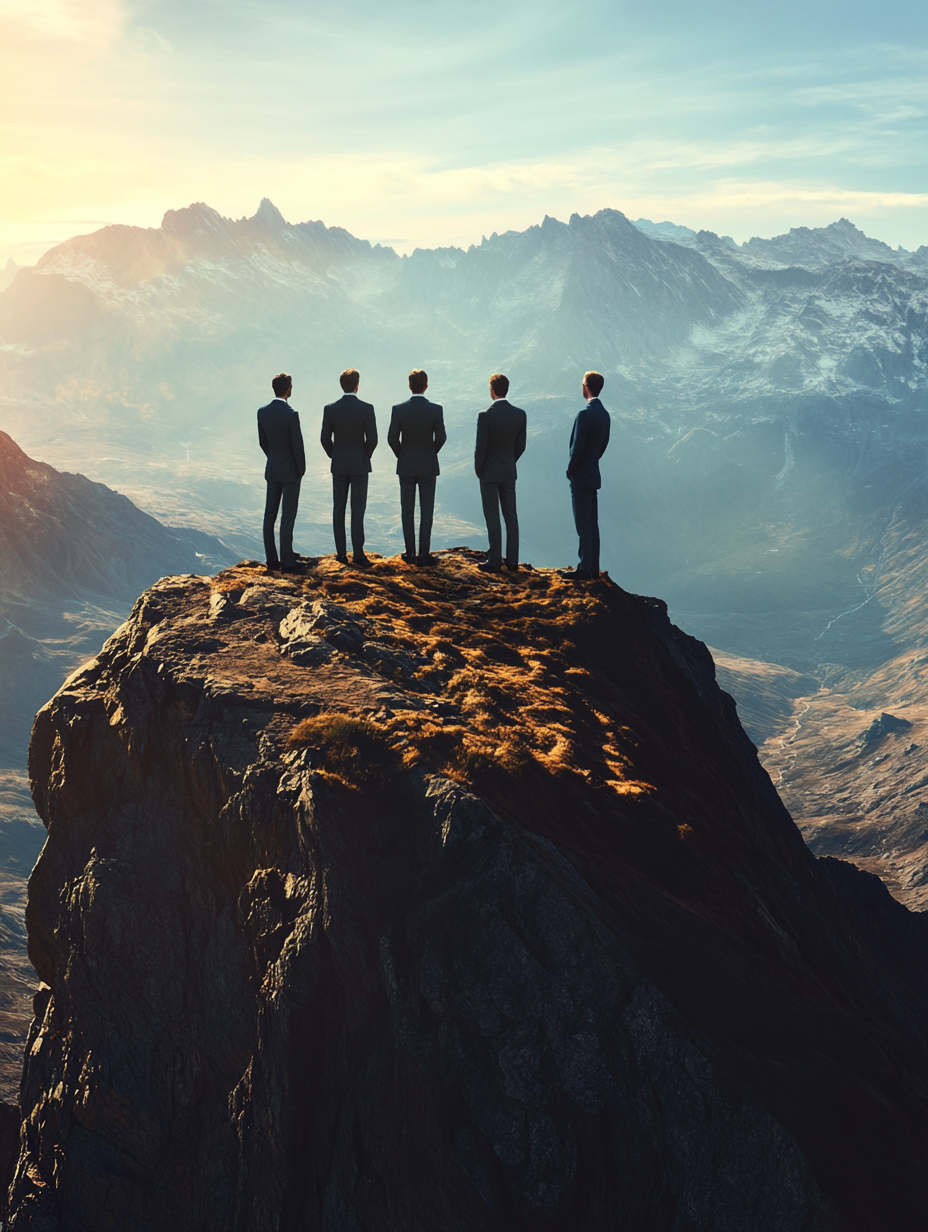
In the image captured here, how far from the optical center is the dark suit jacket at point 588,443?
24703mm

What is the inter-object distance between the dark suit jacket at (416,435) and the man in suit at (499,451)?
48.4 inches

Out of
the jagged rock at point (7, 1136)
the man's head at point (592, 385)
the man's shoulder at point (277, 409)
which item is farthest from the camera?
the jagged rock at point (7, 1136)

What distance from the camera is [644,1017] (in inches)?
533

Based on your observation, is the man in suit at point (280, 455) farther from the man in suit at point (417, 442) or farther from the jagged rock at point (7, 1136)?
the jagged rock at point (7, 1136)

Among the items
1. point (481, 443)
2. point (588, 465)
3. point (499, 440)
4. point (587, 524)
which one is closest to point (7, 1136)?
point (481, 443)

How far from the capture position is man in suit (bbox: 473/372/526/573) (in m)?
25.5

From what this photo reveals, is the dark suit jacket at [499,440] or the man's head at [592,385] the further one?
the dark suit jacket at [499,440]

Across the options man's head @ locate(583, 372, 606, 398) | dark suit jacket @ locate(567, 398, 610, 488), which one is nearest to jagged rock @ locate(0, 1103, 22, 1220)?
dark suit jacket @ locate(567, 398, 610, 488)

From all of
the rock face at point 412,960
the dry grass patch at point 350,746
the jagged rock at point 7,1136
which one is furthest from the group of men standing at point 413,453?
the jagged rock at point 7,1136

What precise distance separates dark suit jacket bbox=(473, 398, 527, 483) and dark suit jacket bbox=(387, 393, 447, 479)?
1.15 m

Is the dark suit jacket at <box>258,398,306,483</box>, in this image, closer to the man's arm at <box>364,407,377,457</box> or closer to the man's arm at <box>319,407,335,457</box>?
the man's arm at <box>319,407,335,457</box>

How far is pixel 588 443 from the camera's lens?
2475 cm

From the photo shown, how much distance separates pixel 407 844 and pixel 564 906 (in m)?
2.81

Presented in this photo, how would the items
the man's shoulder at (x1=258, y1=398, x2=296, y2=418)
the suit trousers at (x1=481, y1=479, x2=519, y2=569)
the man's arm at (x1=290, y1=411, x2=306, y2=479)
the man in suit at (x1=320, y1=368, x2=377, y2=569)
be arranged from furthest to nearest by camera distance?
the suit trousers at (x1=481, y1=479, x2=519, y2=569) < the man in suit at (x1=320, y1=368, x2=377, y2=569) < the man's arm at (x1=290, y1=411, x2=306, y2=479) < the man's shoulder at (x1=258, y1=398, x2=296, y2=418)
